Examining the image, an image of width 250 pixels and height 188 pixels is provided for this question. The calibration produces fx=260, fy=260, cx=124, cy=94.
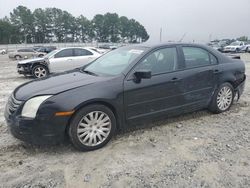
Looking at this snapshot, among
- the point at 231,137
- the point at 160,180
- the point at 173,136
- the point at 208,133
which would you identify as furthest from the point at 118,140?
the point at 231,137

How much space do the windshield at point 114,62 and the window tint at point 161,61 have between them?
188 millimetres

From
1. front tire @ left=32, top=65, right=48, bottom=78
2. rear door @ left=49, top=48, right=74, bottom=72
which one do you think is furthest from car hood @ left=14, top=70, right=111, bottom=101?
front tire @ left=32, top=65, right=48, bottom=78

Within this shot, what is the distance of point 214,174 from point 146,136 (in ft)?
4.41

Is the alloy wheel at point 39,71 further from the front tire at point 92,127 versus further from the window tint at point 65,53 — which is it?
the front tire at point 92,127

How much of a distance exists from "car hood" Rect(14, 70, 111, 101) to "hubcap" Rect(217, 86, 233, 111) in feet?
8.41

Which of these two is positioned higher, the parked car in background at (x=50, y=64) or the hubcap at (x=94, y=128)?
the parked car in background at (x=50, y=64)

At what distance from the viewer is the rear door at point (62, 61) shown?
36.5 ft

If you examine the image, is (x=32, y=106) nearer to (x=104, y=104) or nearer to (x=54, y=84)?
(x=54, y=84)

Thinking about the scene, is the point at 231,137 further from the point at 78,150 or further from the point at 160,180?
the point at 78,150

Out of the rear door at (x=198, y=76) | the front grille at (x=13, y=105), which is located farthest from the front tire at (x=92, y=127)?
the rear door at (x=198, y=76)

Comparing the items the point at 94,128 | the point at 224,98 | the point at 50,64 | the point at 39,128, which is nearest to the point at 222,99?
the point at 224,98

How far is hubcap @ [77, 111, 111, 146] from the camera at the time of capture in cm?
363

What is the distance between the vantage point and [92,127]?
12.1ft

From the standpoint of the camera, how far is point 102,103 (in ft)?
12.3
